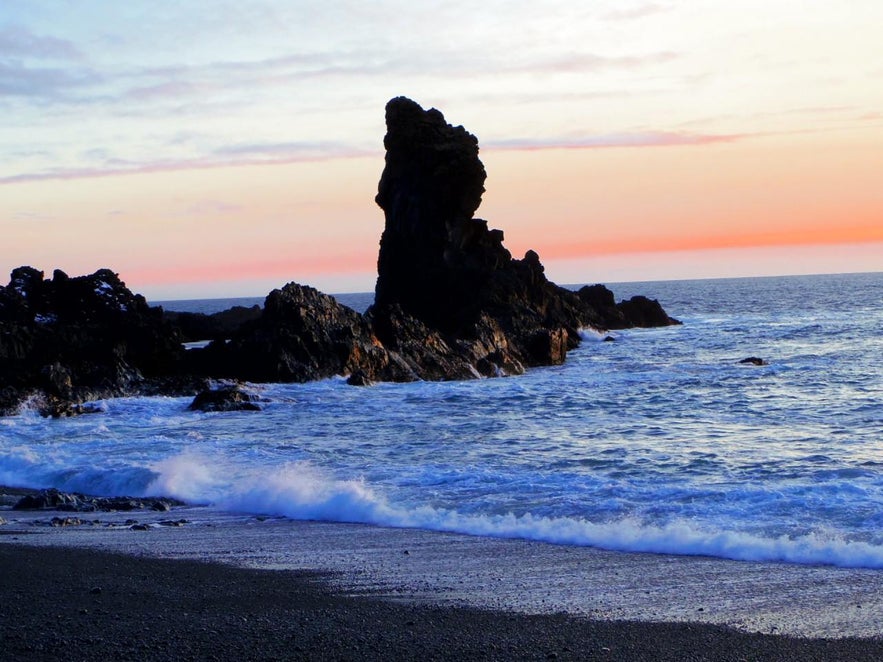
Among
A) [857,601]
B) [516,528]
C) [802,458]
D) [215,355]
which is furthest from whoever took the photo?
[215,355]

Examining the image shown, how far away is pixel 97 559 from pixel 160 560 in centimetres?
58

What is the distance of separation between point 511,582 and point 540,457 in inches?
312

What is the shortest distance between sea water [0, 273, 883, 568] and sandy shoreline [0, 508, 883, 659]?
83cm

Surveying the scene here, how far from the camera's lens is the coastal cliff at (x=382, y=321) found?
2956 cm

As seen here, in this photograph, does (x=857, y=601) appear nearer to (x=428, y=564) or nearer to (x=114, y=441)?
(x=428, y=564)

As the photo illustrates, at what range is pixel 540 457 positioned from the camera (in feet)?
53.7

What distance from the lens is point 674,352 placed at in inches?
1752

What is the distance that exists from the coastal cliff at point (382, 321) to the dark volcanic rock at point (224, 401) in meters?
3.05

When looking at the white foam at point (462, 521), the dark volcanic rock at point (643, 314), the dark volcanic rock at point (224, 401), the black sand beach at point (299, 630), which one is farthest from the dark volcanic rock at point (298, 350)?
the dark volcanic rock at point (643, 314)

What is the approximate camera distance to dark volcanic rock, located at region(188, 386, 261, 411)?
25891 millimetres

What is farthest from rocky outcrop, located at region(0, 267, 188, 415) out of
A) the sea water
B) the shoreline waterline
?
the shoreline waterline

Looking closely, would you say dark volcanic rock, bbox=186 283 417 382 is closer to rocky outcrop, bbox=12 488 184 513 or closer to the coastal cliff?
the coastal cliff

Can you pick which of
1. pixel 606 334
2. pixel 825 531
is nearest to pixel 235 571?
pixel 825 531

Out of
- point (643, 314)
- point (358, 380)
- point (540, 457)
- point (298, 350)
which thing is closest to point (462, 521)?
point (540, 457)
